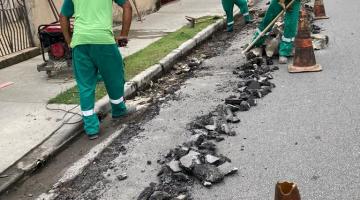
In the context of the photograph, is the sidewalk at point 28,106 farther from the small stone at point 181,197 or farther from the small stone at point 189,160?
the small stone at point 181,197

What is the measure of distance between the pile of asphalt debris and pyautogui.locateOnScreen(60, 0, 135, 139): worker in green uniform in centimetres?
104

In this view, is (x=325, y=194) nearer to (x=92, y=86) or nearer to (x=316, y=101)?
(x=316, y=101)

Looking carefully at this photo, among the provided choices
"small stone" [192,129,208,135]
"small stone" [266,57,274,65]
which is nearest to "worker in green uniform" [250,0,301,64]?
"small stone" [266,57,274,65]

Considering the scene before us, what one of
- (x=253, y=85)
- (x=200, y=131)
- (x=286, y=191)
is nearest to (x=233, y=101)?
(x=253, y=85)

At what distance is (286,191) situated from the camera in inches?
97.0

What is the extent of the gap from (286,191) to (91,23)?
3258 mm

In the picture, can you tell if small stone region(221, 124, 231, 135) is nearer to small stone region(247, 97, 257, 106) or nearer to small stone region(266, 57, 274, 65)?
small stone region(247, 97, 257, 106)

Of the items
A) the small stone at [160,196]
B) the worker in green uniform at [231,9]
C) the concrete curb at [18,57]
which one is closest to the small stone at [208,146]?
the small stone at [160,196]

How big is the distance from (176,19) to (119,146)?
292 inches

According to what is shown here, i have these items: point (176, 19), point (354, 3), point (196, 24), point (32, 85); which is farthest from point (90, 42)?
point (354, 3)

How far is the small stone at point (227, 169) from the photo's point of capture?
13.3 feet

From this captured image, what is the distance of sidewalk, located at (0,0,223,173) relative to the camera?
4972 mm

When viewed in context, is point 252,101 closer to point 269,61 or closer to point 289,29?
point 269,61

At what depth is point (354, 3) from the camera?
12.2 meters
